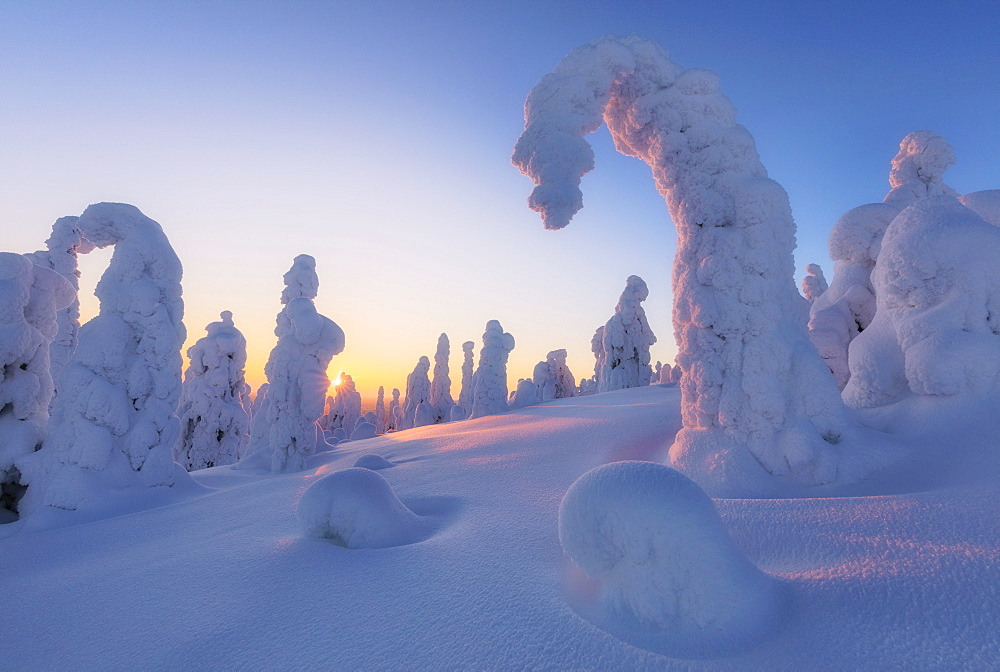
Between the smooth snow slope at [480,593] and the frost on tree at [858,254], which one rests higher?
the frost on tree at [858,254]

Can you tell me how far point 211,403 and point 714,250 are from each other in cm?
1724

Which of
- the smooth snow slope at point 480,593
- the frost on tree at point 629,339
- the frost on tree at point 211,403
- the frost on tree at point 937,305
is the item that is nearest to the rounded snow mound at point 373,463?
the smooth snow slope at point 480,593

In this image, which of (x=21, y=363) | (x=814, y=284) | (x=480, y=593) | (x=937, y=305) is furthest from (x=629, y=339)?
(x=480, y=593)

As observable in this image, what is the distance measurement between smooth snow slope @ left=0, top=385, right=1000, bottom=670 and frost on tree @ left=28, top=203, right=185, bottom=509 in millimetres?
2373

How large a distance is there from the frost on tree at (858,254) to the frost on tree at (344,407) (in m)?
33.1

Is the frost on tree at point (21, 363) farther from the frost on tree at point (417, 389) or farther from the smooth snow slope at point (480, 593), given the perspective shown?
the frost on tree at point (417, 389)

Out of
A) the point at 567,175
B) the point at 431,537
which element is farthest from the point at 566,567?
the point at 567,175

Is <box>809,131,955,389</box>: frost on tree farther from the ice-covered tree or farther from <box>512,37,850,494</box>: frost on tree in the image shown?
the ice-covered tree

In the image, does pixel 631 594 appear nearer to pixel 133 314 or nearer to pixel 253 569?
pixel 253 569

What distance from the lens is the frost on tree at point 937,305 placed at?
4.02 metres

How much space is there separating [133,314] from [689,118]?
8.03m

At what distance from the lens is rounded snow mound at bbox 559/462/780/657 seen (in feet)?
5.79

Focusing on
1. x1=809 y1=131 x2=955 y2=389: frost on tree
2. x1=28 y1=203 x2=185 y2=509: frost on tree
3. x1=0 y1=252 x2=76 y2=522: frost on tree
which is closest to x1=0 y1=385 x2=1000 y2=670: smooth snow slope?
x1=28 y1=203 x2=185 y2=509: frost on tree

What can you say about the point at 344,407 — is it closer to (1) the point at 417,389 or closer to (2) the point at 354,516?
(1) the point at 417,389
